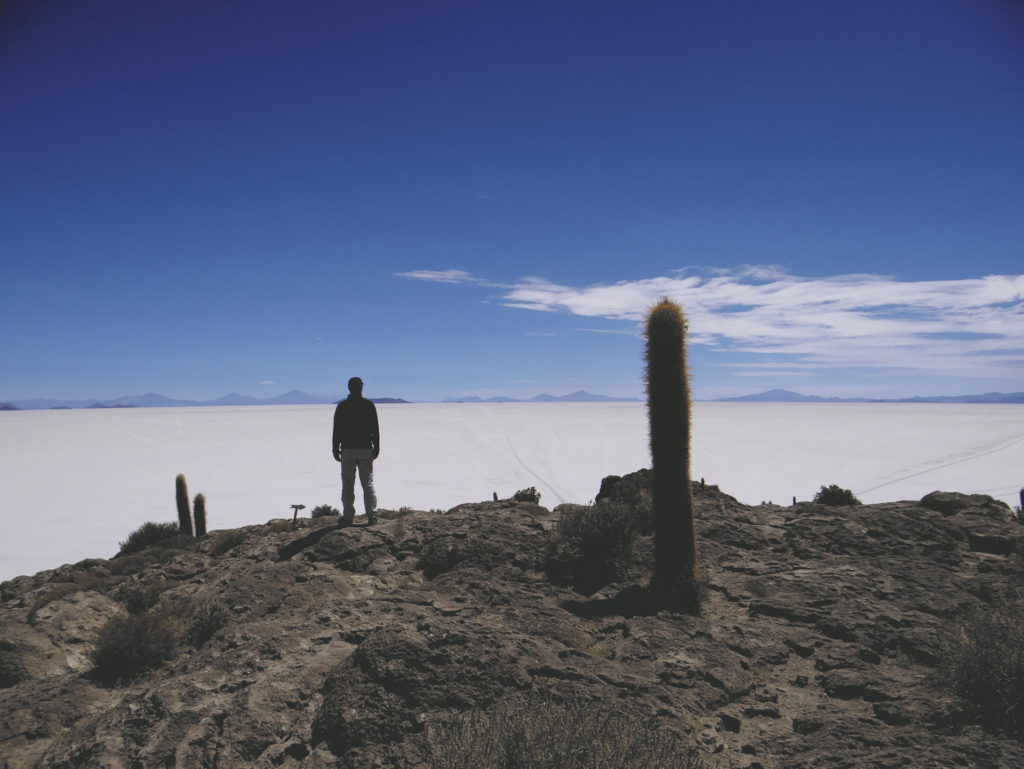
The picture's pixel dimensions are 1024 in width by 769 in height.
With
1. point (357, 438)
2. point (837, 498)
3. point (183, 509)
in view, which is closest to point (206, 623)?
point (357, 438)

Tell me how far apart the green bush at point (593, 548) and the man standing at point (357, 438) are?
11.6 ft

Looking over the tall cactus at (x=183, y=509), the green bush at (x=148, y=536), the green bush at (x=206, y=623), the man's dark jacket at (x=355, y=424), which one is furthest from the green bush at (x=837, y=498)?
the green bush at (x=148, y=536)

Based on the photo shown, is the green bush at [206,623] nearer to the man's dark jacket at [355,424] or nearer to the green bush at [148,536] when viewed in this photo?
the man's dark jacket at [355,424]

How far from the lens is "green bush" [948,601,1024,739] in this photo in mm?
→ 3869

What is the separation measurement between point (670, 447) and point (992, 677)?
12.7 ft

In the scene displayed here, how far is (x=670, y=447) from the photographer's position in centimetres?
741

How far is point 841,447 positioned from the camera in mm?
42406

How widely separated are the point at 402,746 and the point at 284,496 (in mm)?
24430

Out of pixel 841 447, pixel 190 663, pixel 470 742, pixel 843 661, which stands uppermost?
pixel 470 742

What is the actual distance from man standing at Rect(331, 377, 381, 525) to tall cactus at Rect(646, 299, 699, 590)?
4.72 metres

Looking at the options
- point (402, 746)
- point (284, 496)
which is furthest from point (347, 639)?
point (284, 496)

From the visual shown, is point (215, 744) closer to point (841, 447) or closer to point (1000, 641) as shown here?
point (1000, 641)

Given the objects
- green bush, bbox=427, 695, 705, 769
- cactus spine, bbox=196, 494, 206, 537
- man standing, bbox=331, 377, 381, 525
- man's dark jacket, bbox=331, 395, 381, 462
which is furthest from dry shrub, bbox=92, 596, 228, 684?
cactus spine, bbox=196, 494, 206, 537

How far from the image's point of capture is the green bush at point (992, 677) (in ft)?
12.7
